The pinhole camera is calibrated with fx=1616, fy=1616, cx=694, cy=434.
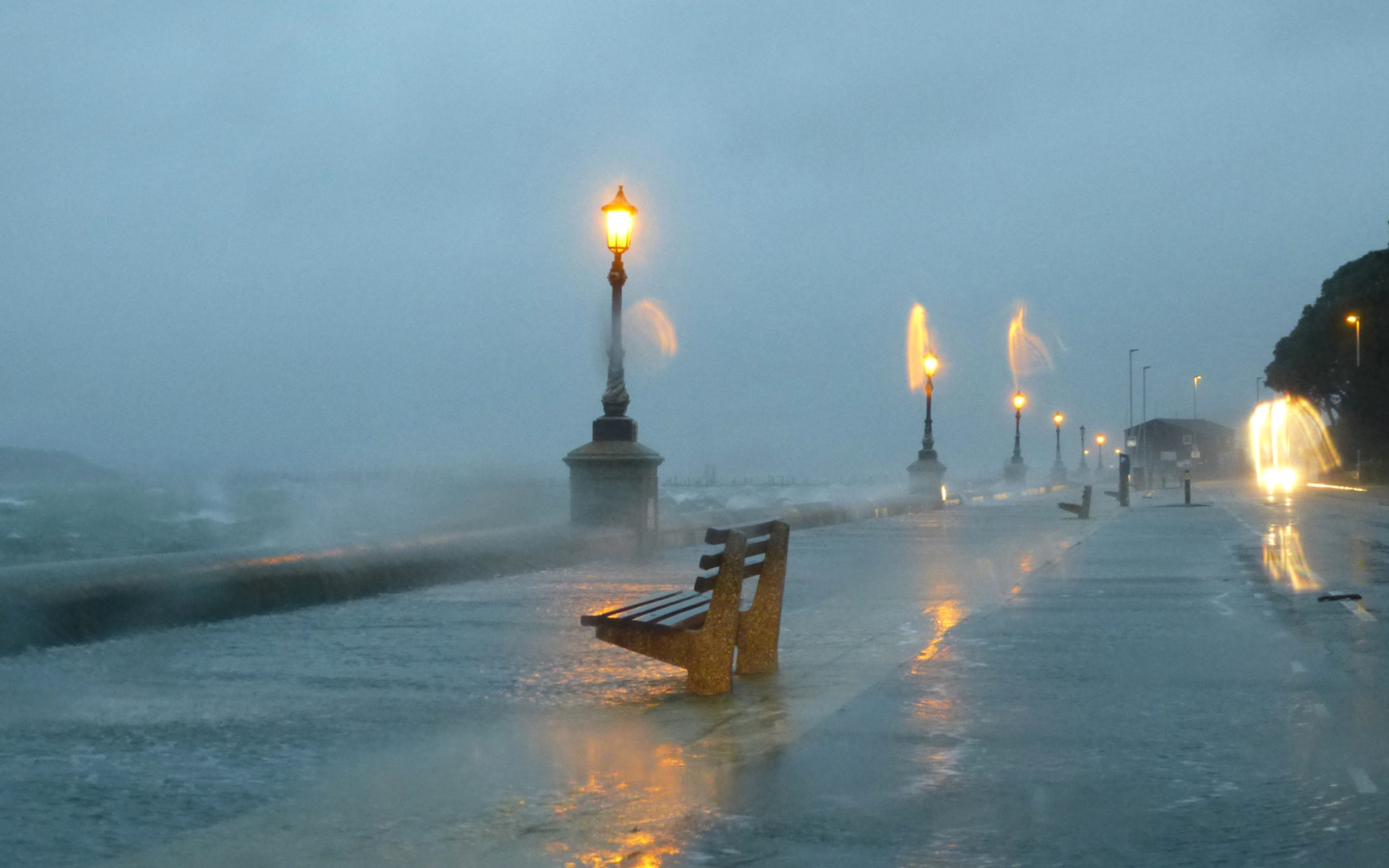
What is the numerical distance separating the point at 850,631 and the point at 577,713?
4.39m

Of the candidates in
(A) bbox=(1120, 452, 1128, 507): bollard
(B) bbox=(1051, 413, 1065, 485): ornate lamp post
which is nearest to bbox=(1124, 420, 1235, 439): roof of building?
(B) bbox=(1051, 413, 1065, 485): ornate lamp post

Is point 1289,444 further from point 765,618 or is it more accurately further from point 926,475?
point 765,618

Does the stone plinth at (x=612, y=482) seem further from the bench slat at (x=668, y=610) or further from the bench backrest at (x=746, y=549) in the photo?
the bench backrest at (x=746, y=549)

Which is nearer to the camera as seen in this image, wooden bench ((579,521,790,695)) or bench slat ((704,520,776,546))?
wooden bench ((579,521,790,695))

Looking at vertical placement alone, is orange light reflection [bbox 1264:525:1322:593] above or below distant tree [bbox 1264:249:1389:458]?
below

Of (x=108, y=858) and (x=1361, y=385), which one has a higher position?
(x=1361, y=385)

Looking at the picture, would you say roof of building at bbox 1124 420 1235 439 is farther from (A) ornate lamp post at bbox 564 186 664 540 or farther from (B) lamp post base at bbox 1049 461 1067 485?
(A) ornate lamp post at bbox 564 186 664 540

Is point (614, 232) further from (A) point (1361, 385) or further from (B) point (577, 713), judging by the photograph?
(A) point (1361, 385)

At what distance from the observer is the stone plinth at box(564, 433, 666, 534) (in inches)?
805

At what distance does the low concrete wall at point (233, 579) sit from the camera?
1095 cm

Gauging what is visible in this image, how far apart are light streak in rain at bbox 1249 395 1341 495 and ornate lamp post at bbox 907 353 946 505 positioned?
5585 centimetres

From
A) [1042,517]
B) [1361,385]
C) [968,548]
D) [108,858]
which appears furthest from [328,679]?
[1361,385]

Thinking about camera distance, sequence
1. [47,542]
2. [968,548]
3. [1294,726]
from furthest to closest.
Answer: [47,542] < [968,548] < [1294,726]

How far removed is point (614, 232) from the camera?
787 inches
